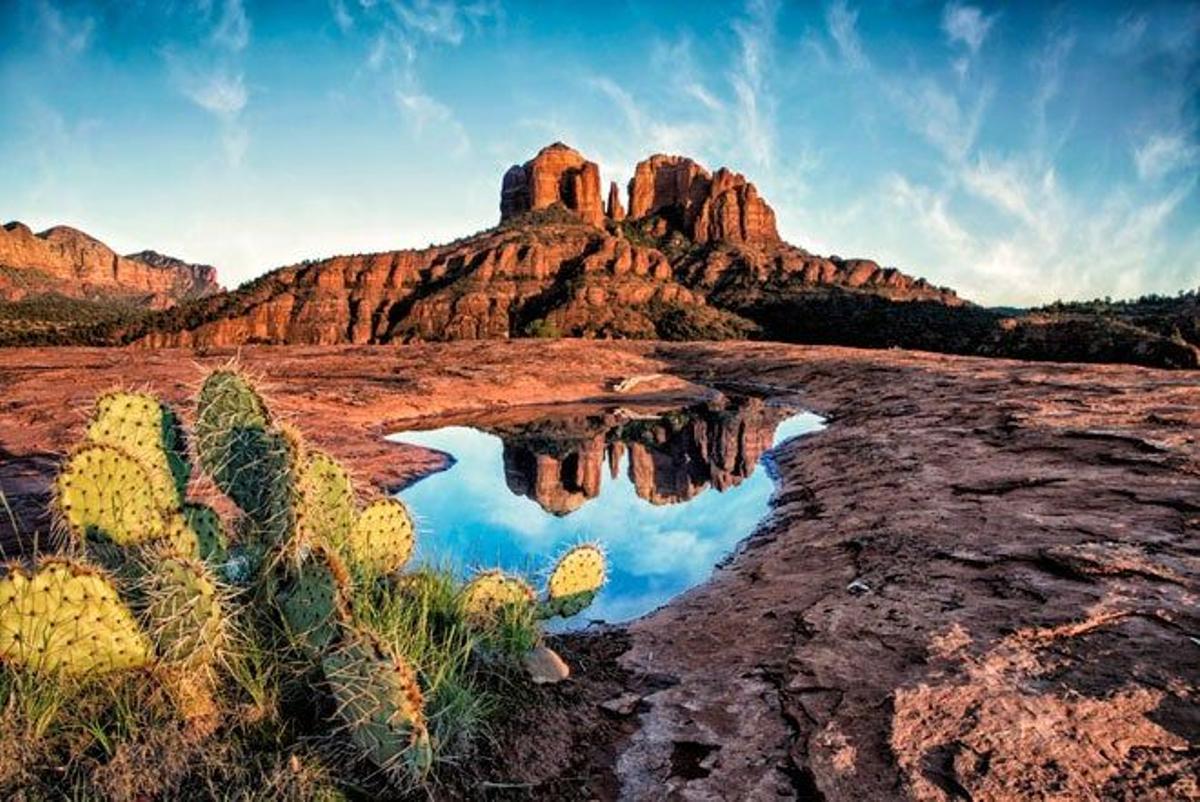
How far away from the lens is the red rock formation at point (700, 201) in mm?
96938

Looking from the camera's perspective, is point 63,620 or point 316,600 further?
point 316,600

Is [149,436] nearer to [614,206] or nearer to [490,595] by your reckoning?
[490,595]

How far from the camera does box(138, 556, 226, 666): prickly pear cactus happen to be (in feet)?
9.68

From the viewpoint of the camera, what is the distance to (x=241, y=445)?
345 centimetres

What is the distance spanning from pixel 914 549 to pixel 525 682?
4.01 m

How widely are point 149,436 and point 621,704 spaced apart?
3250 mm

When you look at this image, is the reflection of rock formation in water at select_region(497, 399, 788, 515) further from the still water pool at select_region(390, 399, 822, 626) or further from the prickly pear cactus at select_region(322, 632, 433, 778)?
the prickly pear cactus at select_region(322, 632, 433, 778)

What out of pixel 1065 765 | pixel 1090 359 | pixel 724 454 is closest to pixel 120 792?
pixel 1065 765

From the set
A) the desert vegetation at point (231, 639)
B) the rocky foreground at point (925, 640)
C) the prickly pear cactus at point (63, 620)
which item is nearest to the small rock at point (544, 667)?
the desert vegetation at point (231, 639)

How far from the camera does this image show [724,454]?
14188 mm

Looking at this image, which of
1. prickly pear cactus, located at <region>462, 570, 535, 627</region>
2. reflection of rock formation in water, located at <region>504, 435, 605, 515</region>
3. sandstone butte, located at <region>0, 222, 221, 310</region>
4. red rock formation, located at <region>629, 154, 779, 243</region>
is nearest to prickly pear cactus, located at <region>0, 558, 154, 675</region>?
prickly pear cactus, located at <region>462, 570, 535, 627</region>

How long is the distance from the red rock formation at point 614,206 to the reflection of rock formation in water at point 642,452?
91521mm

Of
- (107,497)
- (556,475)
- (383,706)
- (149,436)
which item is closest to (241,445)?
(107,497)

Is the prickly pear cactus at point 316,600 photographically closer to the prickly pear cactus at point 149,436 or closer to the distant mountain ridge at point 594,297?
the prickly pear cactus at point 149,436
